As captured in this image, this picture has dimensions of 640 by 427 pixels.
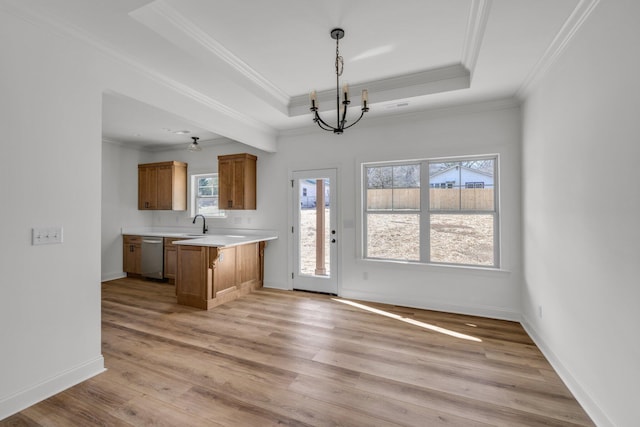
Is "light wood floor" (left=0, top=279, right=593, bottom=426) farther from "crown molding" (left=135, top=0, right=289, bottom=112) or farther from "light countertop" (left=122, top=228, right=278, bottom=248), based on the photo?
"crown molding" (left=135, top=0, right=289, bottom=112)

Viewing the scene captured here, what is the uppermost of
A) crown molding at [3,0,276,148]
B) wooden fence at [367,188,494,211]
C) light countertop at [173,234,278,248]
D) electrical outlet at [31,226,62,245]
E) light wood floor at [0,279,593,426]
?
crown molding at [3,0,276,148]

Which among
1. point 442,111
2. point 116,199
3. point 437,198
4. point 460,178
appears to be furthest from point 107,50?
point 116,199

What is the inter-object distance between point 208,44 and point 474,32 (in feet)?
7.63

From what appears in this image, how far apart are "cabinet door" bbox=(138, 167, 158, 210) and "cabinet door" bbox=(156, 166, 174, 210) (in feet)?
0.26

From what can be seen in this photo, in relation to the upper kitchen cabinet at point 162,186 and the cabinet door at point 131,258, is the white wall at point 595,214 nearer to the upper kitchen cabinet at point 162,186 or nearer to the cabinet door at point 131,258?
the upper kitchen cabinet at point 162,186

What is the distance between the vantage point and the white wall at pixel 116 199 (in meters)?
5.70

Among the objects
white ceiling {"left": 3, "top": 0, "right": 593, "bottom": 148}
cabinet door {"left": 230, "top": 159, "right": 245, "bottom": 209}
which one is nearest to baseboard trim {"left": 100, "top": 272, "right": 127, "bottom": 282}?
cabinet door {"left": 230, "top": 159, "right": 245, "bottom": 209}

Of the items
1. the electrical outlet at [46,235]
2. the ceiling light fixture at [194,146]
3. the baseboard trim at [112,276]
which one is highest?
the ceiling light fixture at [194,146]

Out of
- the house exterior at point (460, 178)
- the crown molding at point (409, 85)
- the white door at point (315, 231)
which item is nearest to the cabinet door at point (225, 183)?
the white door at point (315, 231)

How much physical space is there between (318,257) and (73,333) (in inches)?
126

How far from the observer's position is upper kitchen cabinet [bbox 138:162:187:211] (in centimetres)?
582

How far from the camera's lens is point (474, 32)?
2480mm

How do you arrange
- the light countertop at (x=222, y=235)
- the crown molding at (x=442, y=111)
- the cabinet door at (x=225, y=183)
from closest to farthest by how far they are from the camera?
the crown molding at (x=442, y=111)
the light countertop at (x=222, y=235)
the cabinet door at (x=225, y=183)

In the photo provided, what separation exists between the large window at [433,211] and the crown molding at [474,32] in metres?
1.41
